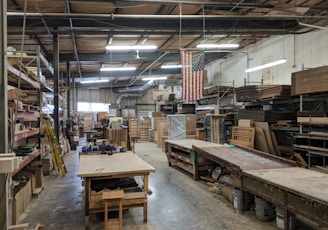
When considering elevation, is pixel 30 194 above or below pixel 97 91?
below

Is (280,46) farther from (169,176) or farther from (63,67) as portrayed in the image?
(63,67)

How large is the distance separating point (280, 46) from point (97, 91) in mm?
16292

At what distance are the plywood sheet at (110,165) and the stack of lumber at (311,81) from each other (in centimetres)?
409

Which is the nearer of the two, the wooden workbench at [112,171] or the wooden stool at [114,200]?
the wooden stool at [114,200]

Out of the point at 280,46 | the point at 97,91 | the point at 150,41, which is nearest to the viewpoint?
the point at 280,46

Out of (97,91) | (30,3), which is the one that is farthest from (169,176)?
(97,91)

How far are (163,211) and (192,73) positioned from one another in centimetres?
352

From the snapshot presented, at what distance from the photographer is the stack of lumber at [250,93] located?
7859 millimetres

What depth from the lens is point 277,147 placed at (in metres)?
7.38

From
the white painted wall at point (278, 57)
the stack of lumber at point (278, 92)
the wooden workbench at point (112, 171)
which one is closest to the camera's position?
the wooden workbench at point (112, 171)

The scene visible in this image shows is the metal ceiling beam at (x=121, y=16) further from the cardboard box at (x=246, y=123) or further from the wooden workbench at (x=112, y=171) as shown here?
the wooden workbench at (x=112, y=171)

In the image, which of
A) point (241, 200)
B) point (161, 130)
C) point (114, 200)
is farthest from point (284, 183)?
point (161, 130)

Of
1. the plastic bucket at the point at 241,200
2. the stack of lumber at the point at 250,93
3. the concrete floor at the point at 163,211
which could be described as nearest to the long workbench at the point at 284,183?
the plastic bucket at the point at 241,200

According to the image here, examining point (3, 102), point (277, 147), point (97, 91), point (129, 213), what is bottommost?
point (129, 213)
